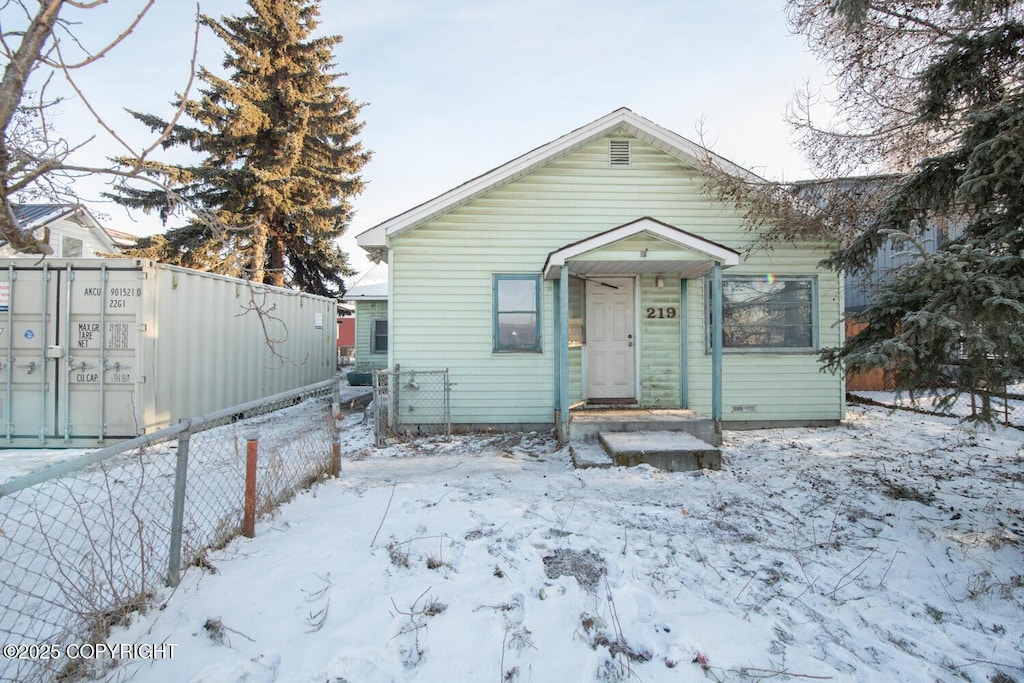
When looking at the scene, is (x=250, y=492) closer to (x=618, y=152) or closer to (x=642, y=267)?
(x=642, y=267)

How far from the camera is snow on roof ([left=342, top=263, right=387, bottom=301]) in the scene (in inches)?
702

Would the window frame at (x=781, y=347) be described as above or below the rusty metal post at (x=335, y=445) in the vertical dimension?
above

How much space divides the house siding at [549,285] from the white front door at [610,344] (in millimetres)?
286

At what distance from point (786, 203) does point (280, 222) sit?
15794 millimetres

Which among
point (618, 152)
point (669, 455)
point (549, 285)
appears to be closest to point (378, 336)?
point (549, 285)

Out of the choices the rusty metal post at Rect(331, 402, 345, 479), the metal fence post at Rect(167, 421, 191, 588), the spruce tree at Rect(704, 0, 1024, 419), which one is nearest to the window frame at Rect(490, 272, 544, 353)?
the rusty metal post at Rect(331, 402, 345, 479)

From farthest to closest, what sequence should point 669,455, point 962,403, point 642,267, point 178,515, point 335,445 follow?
point 962,403, point 642,267, point 669,455, point 335,445, point 178,515

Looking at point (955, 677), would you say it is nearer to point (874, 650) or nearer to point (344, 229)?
point (874, 650)

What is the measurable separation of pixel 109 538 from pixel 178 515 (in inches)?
39.1

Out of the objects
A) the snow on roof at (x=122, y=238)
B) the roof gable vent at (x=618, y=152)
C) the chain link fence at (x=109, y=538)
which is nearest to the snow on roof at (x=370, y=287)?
the snow on roof at (x=122, y=238)

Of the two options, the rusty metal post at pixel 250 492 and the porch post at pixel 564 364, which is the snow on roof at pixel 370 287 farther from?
the rusty metal post at pixel 250 492

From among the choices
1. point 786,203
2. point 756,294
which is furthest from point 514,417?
point 786,203

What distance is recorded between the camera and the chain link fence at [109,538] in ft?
7.24

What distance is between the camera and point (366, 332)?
1792 centimetres
